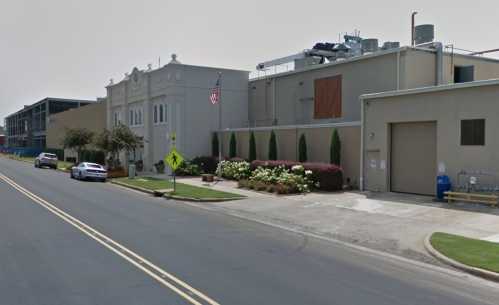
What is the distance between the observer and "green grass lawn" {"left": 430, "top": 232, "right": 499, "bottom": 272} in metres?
9.30

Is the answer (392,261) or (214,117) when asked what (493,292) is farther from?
(214,117)

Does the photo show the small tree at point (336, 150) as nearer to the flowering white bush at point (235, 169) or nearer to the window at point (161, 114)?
the flowering white bush at point (235, 169)

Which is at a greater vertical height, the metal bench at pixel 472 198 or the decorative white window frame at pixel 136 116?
the decorative white window frame at pixel 136 116

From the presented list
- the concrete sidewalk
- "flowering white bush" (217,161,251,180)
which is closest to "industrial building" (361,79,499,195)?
the concrete sidewalk

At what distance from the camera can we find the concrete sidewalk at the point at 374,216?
40.7ft

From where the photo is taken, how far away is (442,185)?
1816 cm

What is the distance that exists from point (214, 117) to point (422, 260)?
28454mm

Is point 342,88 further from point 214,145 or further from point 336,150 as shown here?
point 214,145

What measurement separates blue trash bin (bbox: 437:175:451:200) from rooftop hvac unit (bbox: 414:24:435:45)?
1252 cm

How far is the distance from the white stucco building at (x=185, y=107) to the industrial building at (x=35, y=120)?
60.1 metres

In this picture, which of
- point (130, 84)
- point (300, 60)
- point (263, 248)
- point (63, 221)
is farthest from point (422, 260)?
point (130, 84)

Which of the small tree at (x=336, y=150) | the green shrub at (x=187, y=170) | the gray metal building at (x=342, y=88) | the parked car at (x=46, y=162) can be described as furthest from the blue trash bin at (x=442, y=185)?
the parked car at (x=46, y=162)

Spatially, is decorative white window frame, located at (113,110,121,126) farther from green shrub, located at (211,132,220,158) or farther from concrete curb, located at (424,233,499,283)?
concrete curb, located at (424,233,499,283)

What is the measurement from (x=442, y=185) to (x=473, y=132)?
2.22 metres
